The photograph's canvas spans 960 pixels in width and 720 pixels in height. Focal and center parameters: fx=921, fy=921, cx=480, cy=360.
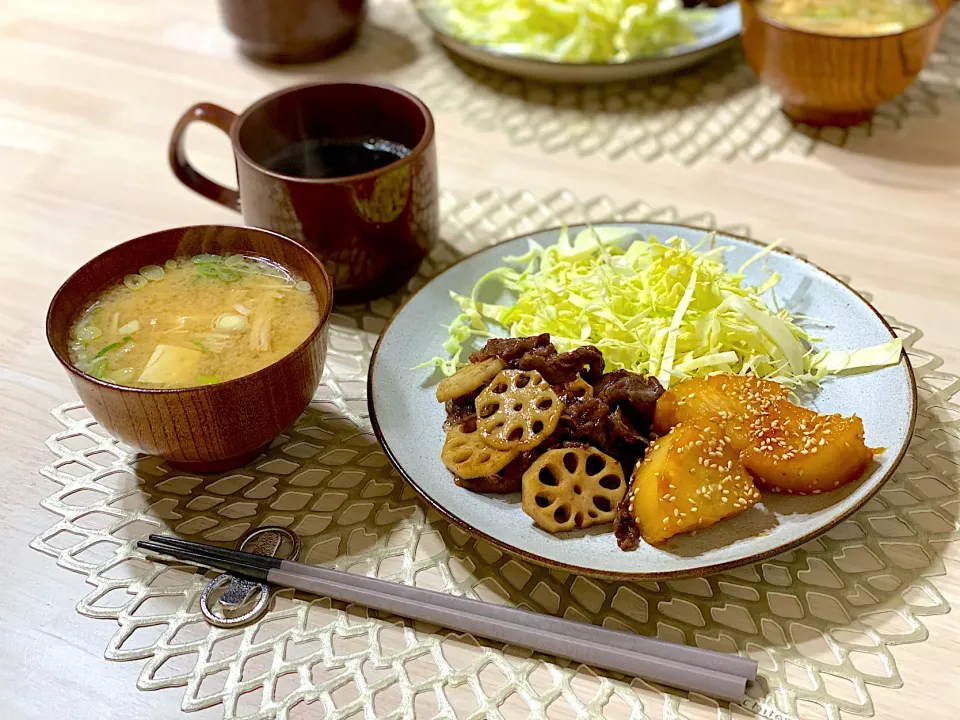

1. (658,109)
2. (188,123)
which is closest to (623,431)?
(188,123)

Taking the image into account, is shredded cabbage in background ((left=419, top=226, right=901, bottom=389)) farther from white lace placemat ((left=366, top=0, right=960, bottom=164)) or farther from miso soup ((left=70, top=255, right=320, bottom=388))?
white lace placemat ((left=366, top=0, right=960, bottom=164))

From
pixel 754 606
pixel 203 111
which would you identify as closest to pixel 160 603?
pixel 754 606

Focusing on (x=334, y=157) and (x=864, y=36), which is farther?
(x=864, y=36)

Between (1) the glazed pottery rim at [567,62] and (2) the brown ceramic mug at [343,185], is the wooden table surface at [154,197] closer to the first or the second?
(1) the glazed pottery rim at [567,62]

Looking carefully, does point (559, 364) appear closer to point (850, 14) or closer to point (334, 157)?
point (334, 157)

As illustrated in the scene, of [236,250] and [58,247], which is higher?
[236,250]

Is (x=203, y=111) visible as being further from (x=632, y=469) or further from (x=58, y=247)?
(x=632, y=469)
